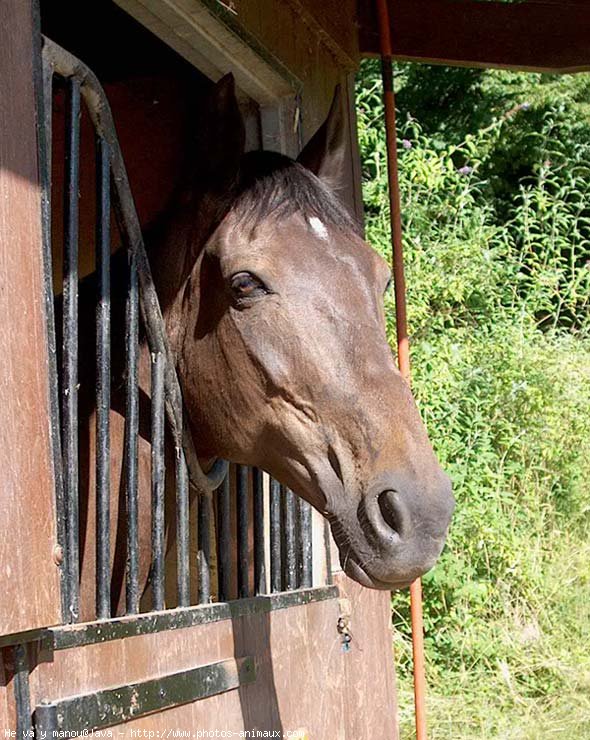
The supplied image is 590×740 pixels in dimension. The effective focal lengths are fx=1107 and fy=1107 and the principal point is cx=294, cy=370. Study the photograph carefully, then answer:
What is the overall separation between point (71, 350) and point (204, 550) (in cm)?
83

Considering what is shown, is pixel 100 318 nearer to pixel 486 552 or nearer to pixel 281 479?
pixel 281 479

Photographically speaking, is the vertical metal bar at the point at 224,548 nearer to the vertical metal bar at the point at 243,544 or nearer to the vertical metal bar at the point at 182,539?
the vertical metal bar at the point at 243,544

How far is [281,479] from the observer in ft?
8.66

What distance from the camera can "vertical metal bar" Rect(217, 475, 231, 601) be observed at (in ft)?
9.46

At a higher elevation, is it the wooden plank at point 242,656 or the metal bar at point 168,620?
the metal bar at point 168,620

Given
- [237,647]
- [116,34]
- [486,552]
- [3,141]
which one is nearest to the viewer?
[3,141]

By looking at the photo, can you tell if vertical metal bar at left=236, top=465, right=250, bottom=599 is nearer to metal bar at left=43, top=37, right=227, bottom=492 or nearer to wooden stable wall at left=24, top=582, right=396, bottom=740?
wooden stable wall at left=24, top=582, right=396, bottom=740

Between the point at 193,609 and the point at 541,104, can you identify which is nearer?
the point at 193,609

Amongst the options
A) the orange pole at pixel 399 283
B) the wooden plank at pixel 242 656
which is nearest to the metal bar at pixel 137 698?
the wooden plank at pixel 242 656

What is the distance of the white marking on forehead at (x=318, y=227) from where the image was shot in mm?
2605

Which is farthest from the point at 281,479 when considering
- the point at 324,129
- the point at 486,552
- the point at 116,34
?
the point at 486,552

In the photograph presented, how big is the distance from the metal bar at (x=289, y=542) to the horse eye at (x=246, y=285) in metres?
0.92

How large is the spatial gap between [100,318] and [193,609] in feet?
2.32

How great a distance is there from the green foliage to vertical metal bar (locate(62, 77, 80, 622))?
3617 mm
